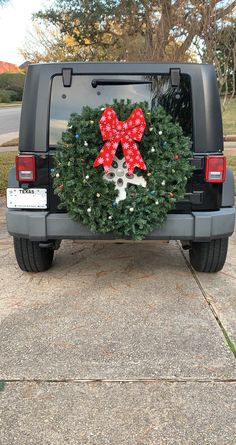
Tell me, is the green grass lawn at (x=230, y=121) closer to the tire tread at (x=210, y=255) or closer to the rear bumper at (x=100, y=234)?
the tire tread at (x=210, y=255)

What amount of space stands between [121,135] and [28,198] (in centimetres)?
92

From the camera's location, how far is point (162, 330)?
128 inches

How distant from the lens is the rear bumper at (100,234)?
372 centimetres

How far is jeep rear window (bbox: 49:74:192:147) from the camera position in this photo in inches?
143

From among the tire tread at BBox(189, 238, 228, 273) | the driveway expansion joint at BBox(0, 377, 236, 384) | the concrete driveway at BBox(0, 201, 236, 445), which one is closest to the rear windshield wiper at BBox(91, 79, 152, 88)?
the tire tread at BBox(189, 238, 228, 273)

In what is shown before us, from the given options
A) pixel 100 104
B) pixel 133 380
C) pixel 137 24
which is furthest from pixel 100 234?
pixel 137 24

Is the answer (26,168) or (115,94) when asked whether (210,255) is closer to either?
(115,94)

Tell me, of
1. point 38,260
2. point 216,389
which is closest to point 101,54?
point 38,260

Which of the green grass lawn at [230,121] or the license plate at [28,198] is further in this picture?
the green grass lawn at [230,121]

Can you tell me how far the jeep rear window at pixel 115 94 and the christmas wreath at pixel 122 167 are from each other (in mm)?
166

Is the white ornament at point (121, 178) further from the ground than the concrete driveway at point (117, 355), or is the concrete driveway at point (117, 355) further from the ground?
the white ornament at point (121, 178)

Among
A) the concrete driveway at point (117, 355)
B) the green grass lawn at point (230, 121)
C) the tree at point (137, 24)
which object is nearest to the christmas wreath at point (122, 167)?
the concrete driveway at point (117, 355)

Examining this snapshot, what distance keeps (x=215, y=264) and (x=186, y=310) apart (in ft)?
2.68

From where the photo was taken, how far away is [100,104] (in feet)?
12.0
